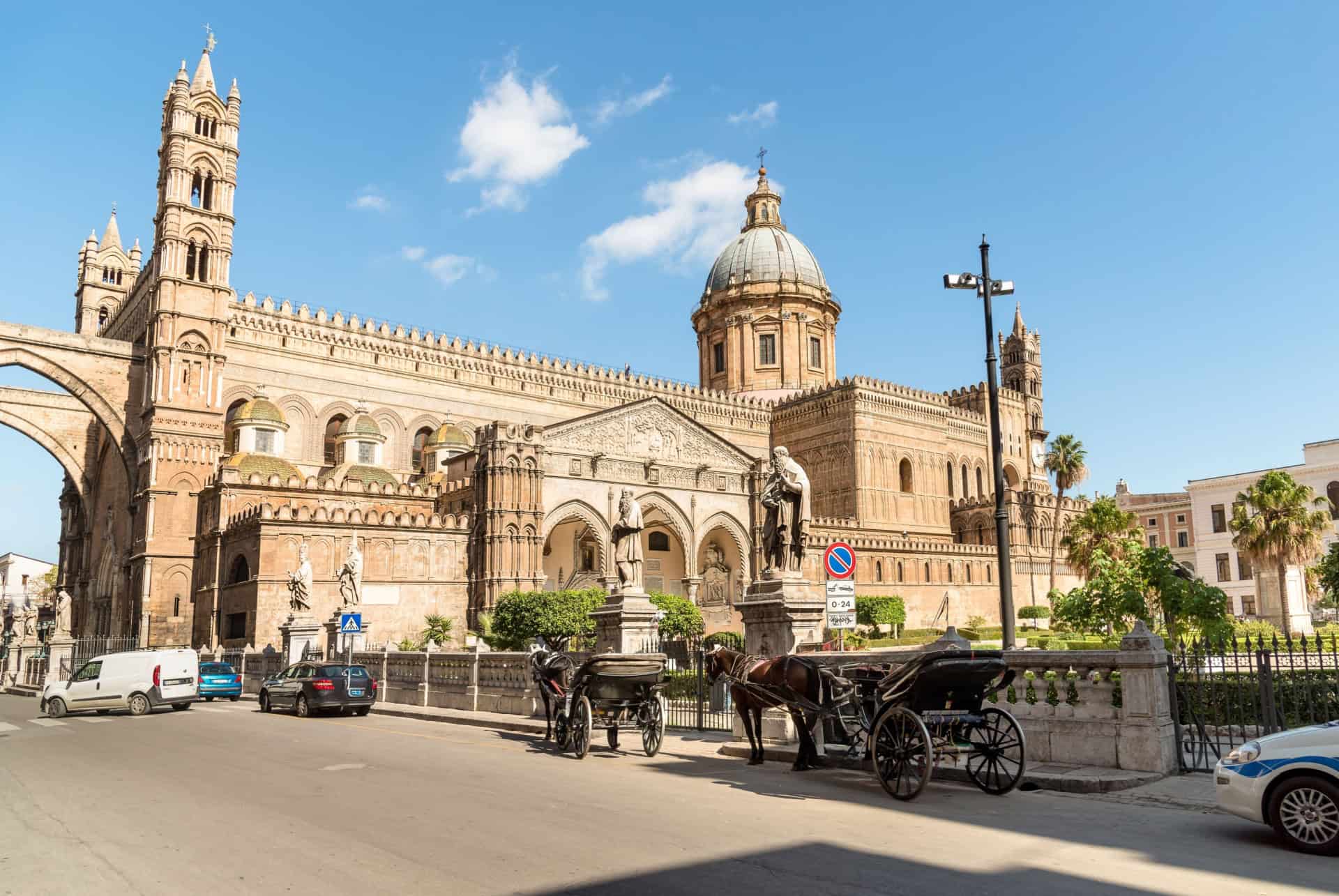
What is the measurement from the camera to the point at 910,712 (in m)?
8.66

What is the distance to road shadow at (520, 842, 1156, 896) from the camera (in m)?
5.83

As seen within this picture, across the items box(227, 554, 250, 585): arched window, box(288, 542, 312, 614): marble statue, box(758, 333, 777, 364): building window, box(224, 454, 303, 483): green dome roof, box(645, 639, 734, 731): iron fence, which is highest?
box(758, 333, 777, 364): building window

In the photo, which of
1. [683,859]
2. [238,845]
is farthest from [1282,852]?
[238,845]

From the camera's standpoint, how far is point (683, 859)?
6.68 meters

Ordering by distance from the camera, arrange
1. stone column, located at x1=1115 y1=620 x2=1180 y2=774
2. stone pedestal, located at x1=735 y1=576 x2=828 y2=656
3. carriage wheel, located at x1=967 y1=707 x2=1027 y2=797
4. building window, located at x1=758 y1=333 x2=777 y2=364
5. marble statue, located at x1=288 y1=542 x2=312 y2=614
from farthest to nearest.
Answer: building window, located at x1=758 y1=333 x2=777 y2=364 → marble statue, located at x1=288 y1=542 x2=312 y2=614 → stone pedestal, located at x1=735 y1=576 x2=828 y2=656 → stone column, located at x1=1115 y1=620 x2=1180 y2=774 → carriage wheel, located at x1=967 y1=707 x2=1027 y2=797

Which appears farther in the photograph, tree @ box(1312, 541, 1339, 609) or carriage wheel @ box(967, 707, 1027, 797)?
tree @ box(1312, 541, 1339, 609)

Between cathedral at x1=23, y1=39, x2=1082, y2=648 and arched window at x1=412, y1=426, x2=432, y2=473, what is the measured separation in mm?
874

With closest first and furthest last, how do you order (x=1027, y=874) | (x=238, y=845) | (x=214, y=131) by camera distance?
(x=1027, y=874), (x=238, y=845), (x=214, y=131)

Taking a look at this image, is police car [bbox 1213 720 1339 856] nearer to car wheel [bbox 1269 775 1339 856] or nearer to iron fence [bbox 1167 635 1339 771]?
car wheel [bbox 1269 775 1339 856]

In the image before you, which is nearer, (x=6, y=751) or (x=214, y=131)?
(x=6, y=751)

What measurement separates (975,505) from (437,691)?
1968 inches

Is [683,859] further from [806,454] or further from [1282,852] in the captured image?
[806,454]

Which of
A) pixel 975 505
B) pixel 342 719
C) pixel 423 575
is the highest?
pixel 975 505

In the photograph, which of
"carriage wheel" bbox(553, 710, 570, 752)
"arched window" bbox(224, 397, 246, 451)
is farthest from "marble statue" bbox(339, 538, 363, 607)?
"arched window" bbox(224, 397, 246, 451)
